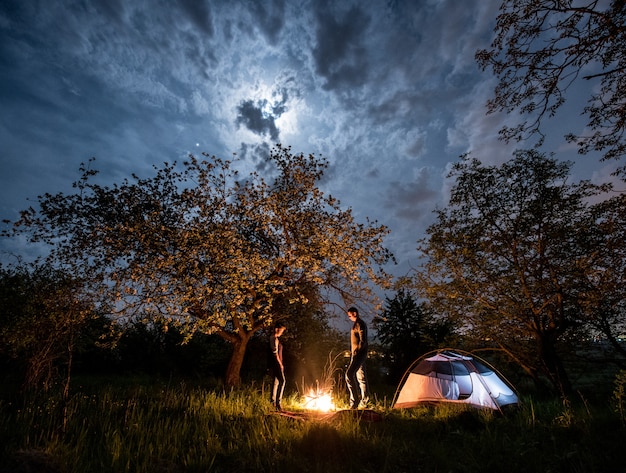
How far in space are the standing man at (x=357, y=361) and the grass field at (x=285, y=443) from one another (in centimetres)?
178

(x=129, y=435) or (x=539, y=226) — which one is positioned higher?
(x=539, y=226)

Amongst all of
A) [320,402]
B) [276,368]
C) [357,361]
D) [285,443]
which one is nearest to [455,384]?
[357,361]

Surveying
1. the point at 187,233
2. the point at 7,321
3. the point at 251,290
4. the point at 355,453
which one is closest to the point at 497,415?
the point at 355,453

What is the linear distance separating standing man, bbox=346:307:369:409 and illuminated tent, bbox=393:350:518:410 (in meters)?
2.04

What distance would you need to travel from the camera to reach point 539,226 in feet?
44.5

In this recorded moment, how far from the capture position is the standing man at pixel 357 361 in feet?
31.9

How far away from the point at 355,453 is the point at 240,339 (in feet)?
30.9

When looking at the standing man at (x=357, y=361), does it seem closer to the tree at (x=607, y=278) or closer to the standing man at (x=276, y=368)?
the standing man at (x=276, y=368)

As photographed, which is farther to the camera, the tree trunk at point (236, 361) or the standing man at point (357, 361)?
the tree trunk at point (236, 361)

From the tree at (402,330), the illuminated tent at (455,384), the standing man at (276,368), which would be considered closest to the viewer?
the standing man at (276,368)

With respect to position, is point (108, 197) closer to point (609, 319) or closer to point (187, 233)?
point (187, 233)

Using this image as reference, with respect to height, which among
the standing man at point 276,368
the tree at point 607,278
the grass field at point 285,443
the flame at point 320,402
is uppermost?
the tree at point 607,278

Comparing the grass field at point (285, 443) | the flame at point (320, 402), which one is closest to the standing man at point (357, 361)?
the flame at point (320, 402)

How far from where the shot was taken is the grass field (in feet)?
15.9
